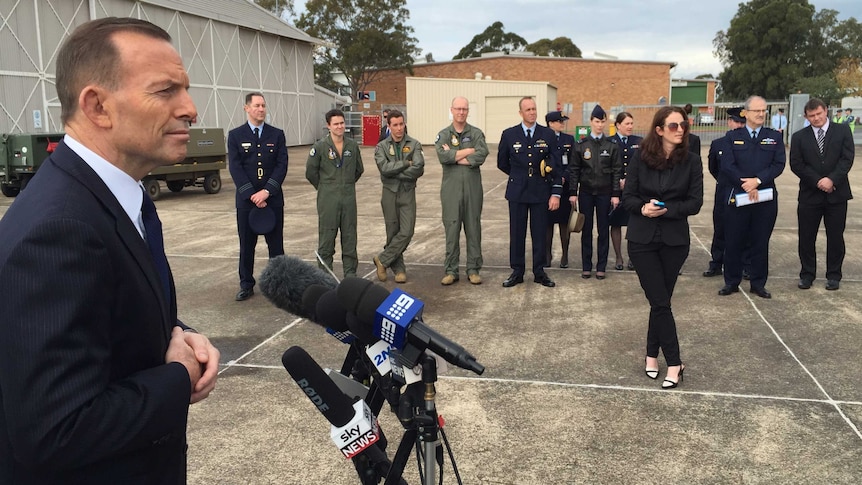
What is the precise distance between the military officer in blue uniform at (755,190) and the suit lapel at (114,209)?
260 inches

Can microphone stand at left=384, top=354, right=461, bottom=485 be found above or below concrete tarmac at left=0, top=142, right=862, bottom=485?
above

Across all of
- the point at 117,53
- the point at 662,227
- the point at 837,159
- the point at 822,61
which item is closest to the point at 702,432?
the point at 662,227

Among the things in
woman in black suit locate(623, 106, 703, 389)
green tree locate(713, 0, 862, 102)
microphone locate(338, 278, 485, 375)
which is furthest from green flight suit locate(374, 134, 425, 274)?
green tree locate(713, 0, 862, 102)

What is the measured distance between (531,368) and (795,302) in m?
3.40

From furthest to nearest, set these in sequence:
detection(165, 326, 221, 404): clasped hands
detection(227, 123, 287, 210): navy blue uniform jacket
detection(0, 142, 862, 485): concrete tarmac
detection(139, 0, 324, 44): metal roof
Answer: detection(139, 0, 324, 44): metal roof < detection(227, 123, 287, 210): navy blue uniform jacket < detection(0, 142, 862, 485): concrete tarmac < detection(165, 326, 221, 404): clasped hands

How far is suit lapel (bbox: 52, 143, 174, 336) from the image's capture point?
4.42 feet

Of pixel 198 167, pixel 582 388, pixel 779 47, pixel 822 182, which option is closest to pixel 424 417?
pixel 582 388

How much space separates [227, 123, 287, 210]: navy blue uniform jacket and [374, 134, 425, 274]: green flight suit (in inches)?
48.5

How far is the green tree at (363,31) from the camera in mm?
47656

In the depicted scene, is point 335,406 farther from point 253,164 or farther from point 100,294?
point 253,164

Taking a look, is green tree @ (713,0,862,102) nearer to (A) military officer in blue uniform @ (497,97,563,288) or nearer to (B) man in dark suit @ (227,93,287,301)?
(A) military officer in blue uniform @ (497,97,563,288)

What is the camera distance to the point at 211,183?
1630 centimetres

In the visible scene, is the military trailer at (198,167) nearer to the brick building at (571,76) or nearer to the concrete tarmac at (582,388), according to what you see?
the concrete tarmac at (582,388)

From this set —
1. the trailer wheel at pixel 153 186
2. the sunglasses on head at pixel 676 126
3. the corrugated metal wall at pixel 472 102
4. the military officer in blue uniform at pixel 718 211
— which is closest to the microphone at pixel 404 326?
the sunglasses on head at pixel 676 126
